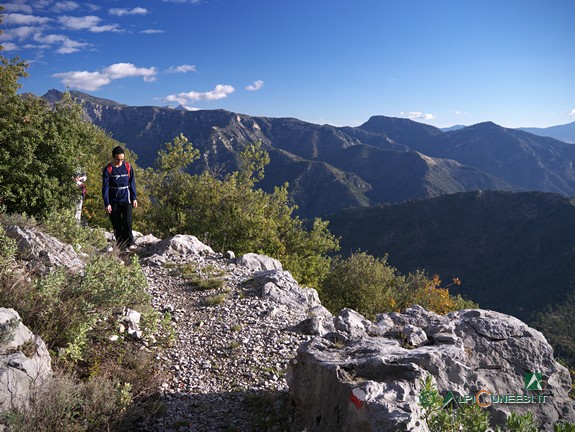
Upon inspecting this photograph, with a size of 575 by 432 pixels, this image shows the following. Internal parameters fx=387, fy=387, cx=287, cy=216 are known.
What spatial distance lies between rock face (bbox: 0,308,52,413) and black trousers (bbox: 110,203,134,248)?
6.69 m

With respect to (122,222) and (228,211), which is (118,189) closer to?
(122,222)

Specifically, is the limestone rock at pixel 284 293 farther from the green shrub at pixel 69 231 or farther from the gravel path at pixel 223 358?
the green shrub at pixel 69 231

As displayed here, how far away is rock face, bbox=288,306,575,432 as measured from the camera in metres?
4.62

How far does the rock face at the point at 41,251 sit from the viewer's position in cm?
795

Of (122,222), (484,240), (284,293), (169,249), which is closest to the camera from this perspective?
(284,293)

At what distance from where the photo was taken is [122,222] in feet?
42.0

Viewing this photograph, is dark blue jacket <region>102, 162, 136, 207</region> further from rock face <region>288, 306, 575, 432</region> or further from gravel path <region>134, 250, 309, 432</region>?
rock face <region>288, 306, 575, 432</region>

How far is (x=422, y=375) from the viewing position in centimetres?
515

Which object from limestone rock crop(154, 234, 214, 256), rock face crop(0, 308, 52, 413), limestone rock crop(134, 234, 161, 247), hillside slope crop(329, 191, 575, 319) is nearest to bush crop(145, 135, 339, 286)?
limestone rock crop(134, 234, 161, 247)

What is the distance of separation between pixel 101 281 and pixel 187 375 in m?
2.49

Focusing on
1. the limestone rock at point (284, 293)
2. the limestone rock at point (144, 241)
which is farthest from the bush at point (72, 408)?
the limestone rock at point (144, 241)

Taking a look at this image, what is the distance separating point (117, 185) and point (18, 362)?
7.42 m

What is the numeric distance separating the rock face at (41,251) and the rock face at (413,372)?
17.6 feet

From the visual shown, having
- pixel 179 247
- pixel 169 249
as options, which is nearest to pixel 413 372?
pixel 169 249
